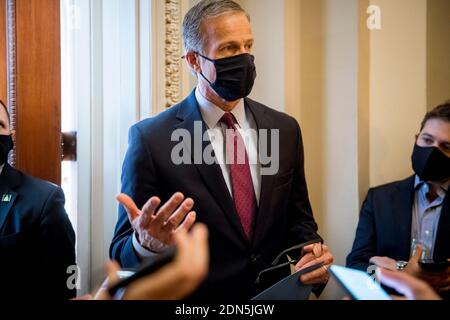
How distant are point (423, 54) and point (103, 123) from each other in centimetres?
105

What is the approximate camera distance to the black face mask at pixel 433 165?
114 cm

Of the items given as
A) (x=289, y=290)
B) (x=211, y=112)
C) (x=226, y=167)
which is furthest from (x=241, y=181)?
(x=289, y=290)

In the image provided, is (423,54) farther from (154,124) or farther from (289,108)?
(154,124)

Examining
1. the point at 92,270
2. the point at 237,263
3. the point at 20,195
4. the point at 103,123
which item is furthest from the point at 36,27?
the point at 237,263

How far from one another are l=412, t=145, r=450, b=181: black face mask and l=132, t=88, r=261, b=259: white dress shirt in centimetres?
48

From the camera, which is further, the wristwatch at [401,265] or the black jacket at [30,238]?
the wristwatch at [401,265]

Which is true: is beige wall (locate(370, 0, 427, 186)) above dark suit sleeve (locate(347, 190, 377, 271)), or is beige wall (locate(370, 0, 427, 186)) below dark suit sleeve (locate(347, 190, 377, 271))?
above

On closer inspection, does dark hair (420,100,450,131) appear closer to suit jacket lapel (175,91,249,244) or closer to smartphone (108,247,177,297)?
suit jacket lapel (175,91,249,244)

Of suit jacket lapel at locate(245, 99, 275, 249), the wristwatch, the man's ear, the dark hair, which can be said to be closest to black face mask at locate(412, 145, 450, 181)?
the dark hair

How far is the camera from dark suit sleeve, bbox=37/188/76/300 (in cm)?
92

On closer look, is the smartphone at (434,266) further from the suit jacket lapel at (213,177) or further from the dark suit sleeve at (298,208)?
the suit jacket lapel at (213,177)

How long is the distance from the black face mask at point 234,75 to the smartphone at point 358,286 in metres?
0.58

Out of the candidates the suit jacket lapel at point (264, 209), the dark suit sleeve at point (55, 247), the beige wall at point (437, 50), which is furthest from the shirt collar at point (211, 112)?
the beige wall at point (437, 50)

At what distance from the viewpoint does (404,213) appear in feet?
3.93
